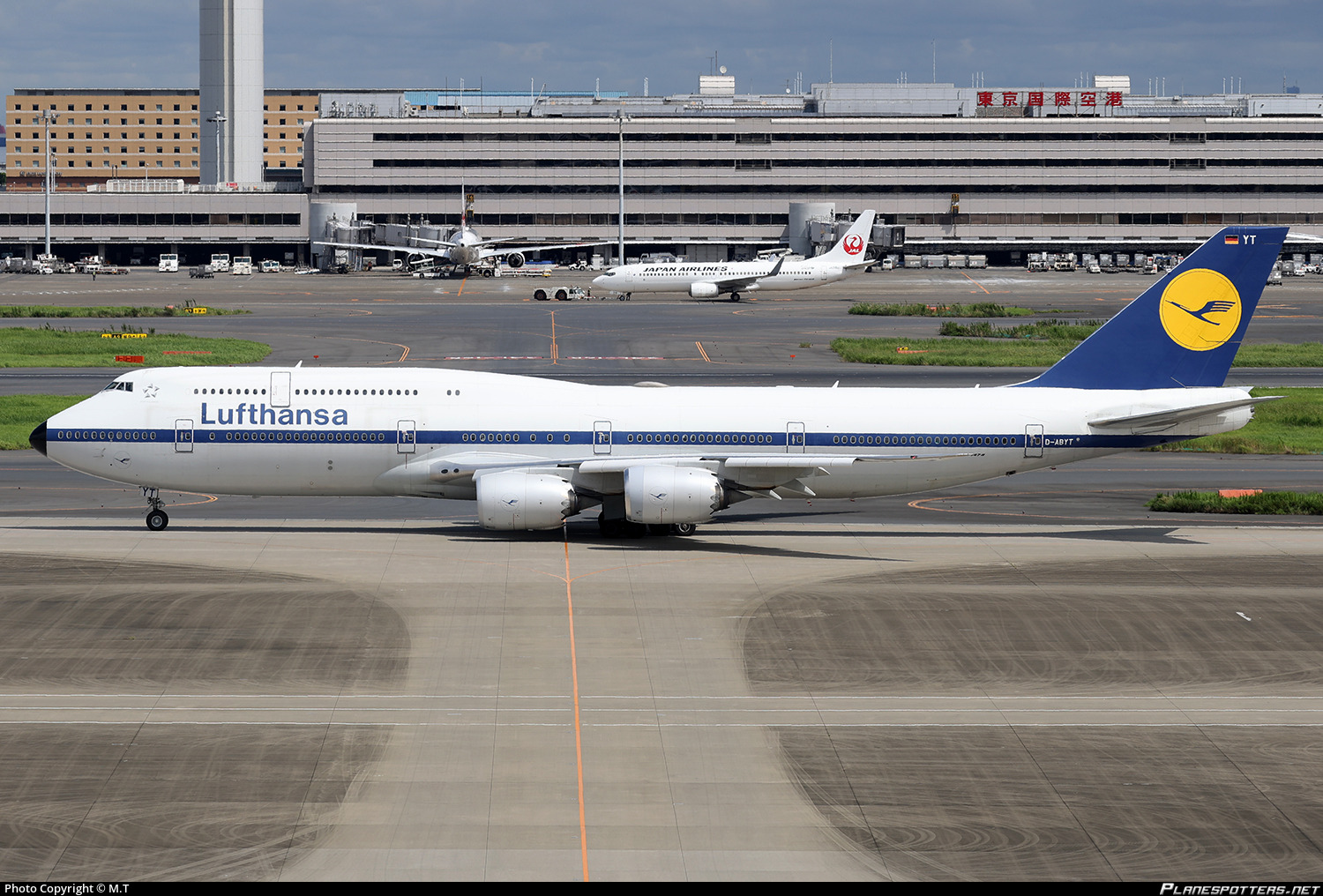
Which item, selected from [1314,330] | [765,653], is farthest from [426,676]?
[1314,330]

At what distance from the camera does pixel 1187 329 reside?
1711 inches

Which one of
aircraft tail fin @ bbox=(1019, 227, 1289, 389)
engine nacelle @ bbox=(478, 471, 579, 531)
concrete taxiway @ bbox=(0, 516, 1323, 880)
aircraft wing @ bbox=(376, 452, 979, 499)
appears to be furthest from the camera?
aircraft tail fin @ bbox=(1019, 227, 1289, 389)

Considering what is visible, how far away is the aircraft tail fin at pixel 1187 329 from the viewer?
43312 mm

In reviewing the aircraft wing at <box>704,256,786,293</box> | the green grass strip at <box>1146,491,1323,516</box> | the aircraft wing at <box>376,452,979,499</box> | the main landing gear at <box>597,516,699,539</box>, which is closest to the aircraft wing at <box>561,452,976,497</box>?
the aircraft wing at <box>376,452,979,499</box>

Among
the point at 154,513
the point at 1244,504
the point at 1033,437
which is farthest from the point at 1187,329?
the point at 154,513

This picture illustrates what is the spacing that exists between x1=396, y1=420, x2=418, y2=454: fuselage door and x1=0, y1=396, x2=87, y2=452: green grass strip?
77.9ft

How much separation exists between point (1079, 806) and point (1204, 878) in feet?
9.26

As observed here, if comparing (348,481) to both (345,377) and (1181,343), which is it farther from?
(1181,343)

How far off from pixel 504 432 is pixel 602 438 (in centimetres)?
296

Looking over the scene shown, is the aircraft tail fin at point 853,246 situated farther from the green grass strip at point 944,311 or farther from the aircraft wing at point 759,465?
the aircraft wing at point 759,465

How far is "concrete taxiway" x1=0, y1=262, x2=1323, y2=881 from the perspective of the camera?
20.2 m

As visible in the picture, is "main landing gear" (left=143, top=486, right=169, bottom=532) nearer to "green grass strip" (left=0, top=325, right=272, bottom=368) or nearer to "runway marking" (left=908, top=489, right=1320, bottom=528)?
"runway marking" (left=908, top=489, right=1320, bottom=528)

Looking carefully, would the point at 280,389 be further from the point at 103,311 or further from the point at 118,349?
the point at 103,311

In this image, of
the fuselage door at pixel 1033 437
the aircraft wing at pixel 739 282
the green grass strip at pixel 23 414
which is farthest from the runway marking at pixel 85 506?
the aircraft wing at pixel 739 282
